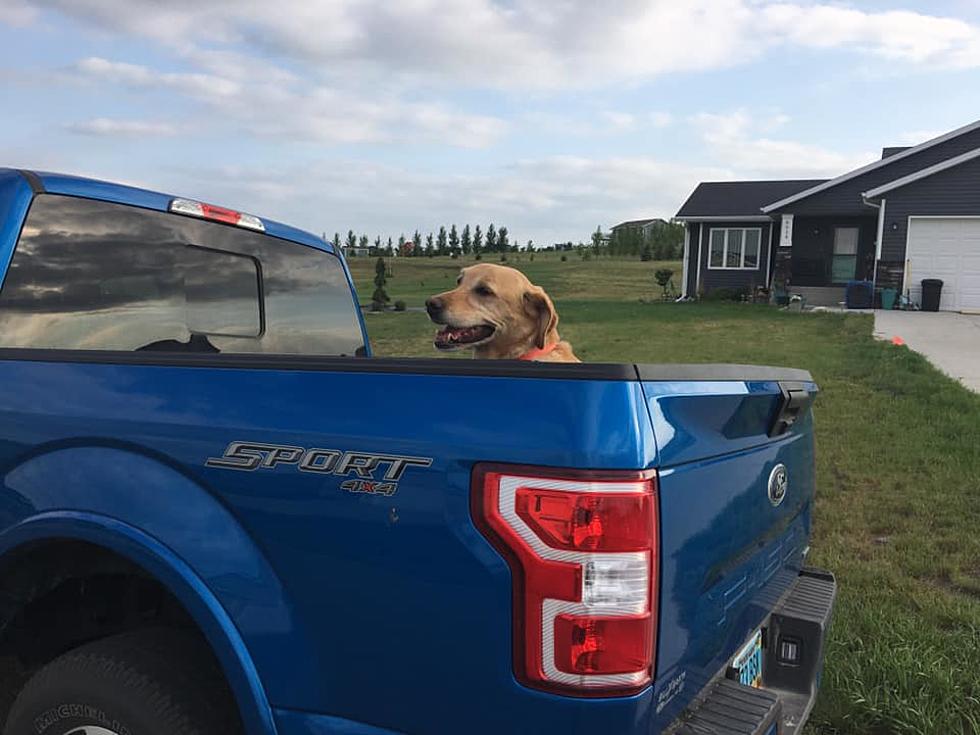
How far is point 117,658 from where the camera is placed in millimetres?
1818

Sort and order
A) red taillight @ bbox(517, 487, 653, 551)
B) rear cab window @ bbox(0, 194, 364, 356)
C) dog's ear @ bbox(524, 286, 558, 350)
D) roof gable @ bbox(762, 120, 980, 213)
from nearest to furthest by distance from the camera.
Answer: red taillight @ bbox(517, 487, 653, 551) < rear cab window @ bbox(0, 194, 364, 356) < dog's ear @ bbox(524, 286, 558, 350) < roof gable @ bbox(762, 120, 980, 213)

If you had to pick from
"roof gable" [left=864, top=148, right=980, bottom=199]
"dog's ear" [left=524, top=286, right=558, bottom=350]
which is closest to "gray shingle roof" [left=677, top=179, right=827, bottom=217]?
"roof gable" [left=864, top=148, right=980, bottom=199]

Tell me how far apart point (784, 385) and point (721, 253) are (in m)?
28.5

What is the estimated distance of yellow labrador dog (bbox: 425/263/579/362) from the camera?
13.1 feet

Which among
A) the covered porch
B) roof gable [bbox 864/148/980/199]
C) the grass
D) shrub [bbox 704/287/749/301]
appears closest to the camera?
the grass

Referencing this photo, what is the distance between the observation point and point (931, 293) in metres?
20.5

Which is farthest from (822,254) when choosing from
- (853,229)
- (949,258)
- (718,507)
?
(718,507)

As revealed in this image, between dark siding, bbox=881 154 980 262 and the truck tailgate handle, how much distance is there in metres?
22.1

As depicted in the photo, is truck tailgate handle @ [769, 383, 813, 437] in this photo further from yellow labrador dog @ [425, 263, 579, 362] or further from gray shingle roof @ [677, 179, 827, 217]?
gray shingle roof @ [677, 179, 827, 217]

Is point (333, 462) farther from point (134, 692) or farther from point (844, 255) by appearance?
point (844, 255)

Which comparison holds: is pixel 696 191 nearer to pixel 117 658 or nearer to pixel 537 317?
pixel 537 317

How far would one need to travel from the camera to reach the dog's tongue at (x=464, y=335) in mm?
4020

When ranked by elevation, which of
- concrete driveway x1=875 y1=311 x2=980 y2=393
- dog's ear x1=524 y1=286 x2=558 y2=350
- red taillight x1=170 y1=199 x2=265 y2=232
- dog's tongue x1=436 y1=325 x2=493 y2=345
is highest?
red taillight x1=170 y1=199 x2=265 y2=232

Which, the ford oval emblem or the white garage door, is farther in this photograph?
the white garage door
